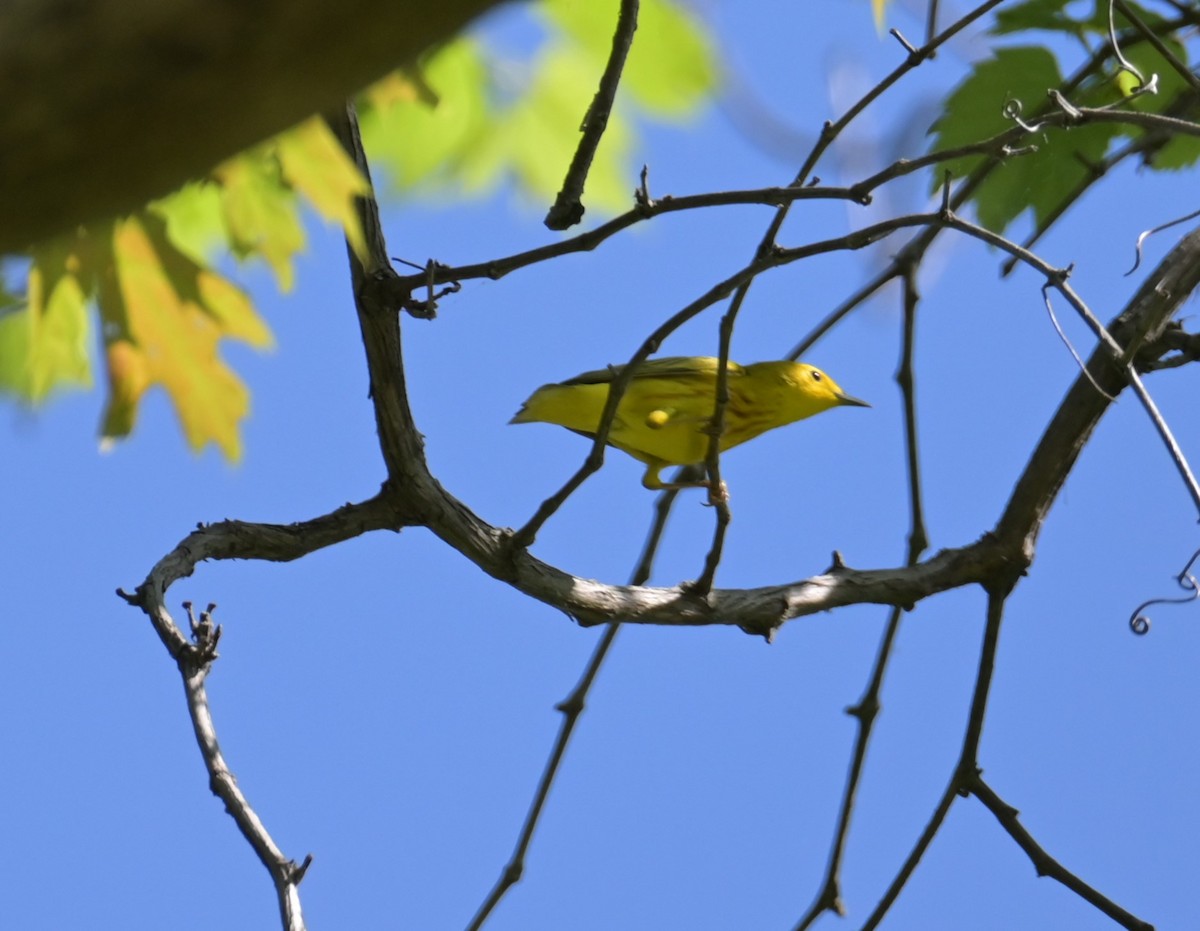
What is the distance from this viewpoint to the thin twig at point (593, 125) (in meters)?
2.29

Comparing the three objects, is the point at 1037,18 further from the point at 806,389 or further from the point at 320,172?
the point at 320,172

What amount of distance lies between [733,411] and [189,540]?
2.43 m

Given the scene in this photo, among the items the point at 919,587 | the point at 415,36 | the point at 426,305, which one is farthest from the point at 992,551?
the point at 415,36

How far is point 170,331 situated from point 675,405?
8.91ft

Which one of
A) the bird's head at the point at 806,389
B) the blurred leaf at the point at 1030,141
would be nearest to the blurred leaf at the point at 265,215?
the blurred leaf at the point at 1030,141

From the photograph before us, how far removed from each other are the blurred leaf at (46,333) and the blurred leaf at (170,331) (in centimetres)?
6

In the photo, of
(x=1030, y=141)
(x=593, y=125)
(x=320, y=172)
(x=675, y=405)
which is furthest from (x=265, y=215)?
(x=675, y=405)

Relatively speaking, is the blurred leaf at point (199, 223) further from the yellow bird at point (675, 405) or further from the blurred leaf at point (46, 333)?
the yellow bird at point (675, 405)

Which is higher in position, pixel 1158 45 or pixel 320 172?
pixel 1158 45

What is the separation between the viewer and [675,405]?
4391 millimetres

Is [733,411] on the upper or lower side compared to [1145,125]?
upper

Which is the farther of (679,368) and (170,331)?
(679,368)

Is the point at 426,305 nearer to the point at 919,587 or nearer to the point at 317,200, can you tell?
the point at 317,200

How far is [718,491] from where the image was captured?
3.10 metres
